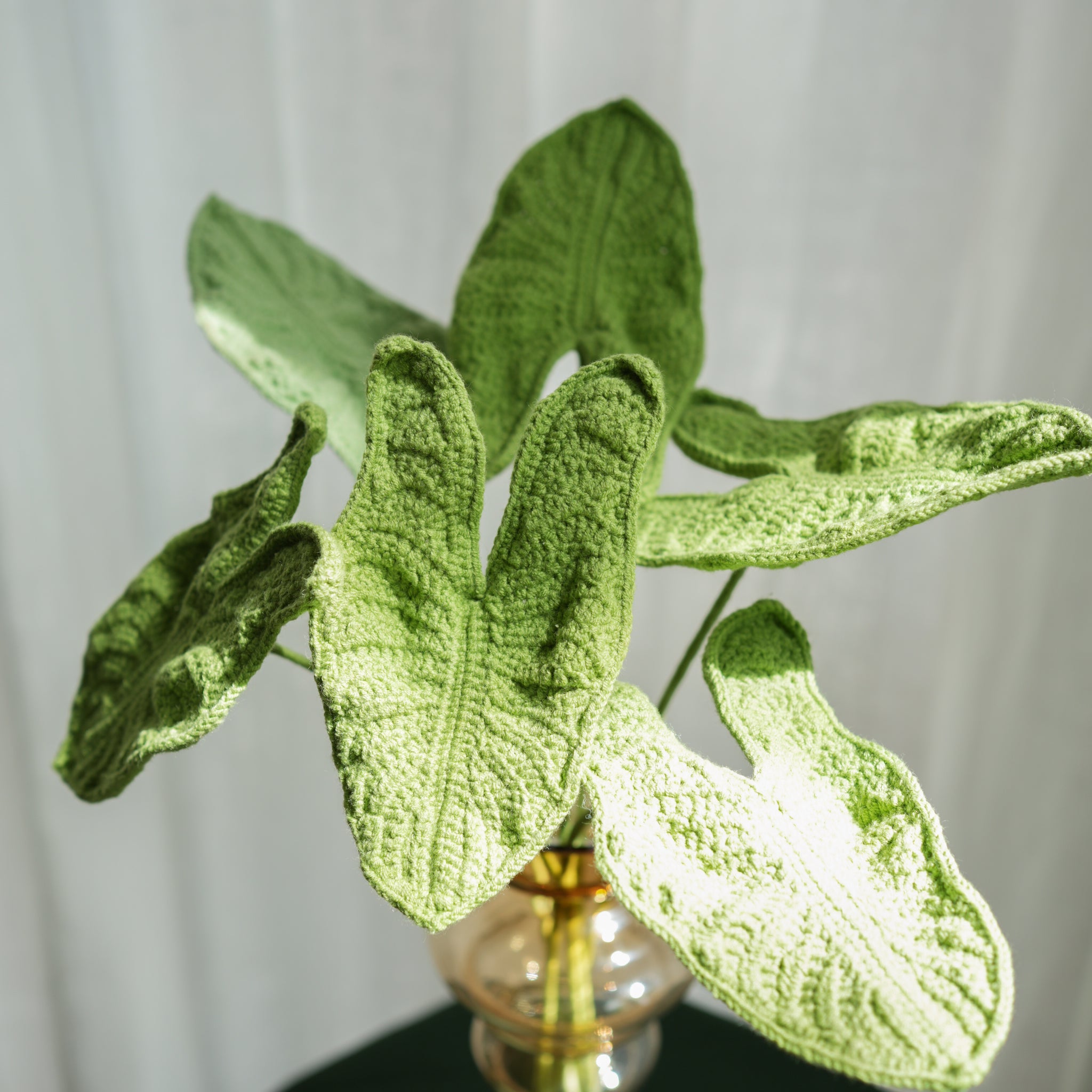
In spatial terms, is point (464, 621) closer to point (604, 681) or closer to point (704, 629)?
point (604, 681)

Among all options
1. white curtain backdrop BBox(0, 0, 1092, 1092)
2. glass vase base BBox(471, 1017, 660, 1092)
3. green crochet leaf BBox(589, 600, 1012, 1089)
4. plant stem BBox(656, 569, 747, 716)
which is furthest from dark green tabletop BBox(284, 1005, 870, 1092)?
green crochet leaf BBox(589, 600, 1012, 1089)

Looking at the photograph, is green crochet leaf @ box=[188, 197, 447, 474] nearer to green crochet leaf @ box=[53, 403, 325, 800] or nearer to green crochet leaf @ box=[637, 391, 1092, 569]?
green crochet leaf @ box=[53, 403, 325, 800]

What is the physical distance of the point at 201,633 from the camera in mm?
535

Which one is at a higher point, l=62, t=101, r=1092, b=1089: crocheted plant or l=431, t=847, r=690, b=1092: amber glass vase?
l=62, t=101, r=1092, b=1089: crocheted plant

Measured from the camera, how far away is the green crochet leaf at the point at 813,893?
1.21 feet

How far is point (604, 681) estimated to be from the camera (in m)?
0.45

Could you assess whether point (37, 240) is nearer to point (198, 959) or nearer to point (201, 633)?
point (201, 633)

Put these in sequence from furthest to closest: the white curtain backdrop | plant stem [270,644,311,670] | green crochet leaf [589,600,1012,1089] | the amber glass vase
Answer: the white curtain backdrop
the amber glass vase
plant stem [270,644,311,670]
green crochet leaf [589,600,1012,1089]

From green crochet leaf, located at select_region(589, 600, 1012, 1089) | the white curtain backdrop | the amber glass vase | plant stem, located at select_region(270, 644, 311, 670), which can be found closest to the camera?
green crochet leaf, located at select_region(589, 600, 1012, 1089)

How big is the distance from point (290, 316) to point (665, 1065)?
2.91ft

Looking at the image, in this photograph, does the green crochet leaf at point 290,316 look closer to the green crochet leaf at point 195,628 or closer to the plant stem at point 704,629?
the green crochet leaf at point 195,628

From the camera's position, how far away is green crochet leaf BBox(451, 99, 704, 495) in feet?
2.27

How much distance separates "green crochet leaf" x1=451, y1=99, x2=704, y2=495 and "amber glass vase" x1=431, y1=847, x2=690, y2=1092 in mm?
371

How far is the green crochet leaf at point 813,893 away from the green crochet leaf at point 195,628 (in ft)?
0.60
